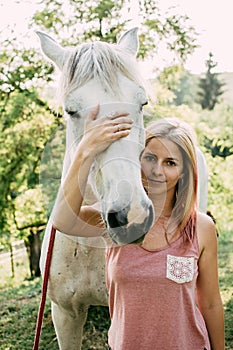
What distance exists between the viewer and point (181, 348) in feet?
5.58

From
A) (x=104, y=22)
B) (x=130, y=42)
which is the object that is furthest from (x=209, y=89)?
(x=130, y=42)

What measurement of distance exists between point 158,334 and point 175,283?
0.19m

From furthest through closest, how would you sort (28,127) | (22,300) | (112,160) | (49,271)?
1. (28,127)
2. (22,300)
3. (49,271)
4. (112,160)

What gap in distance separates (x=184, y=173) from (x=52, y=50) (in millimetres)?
821

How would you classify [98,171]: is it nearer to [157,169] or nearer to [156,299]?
[157,169]

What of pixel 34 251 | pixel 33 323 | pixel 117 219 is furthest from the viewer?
pixel 34 251

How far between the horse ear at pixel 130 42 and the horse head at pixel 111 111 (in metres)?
0.06

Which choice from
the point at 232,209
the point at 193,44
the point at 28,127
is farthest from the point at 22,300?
the point at 193,44

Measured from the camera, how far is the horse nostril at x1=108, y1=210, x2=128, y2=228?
153cm

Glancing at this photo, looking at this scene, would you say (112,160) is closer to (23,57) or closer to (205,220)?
(205,220)

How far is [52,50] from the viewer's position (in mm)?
2129

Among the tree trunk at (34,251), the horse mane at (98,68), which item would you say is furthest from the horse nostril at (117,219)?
the tree trunk at (34,251)

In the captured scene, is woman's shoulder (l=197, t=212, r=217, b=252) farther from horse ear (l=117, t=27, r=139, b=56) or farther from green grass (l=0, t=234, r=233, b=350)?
green grass (l=0, t=234, r=233, b=350)

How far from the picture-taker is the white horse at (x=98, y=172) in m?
1.56
